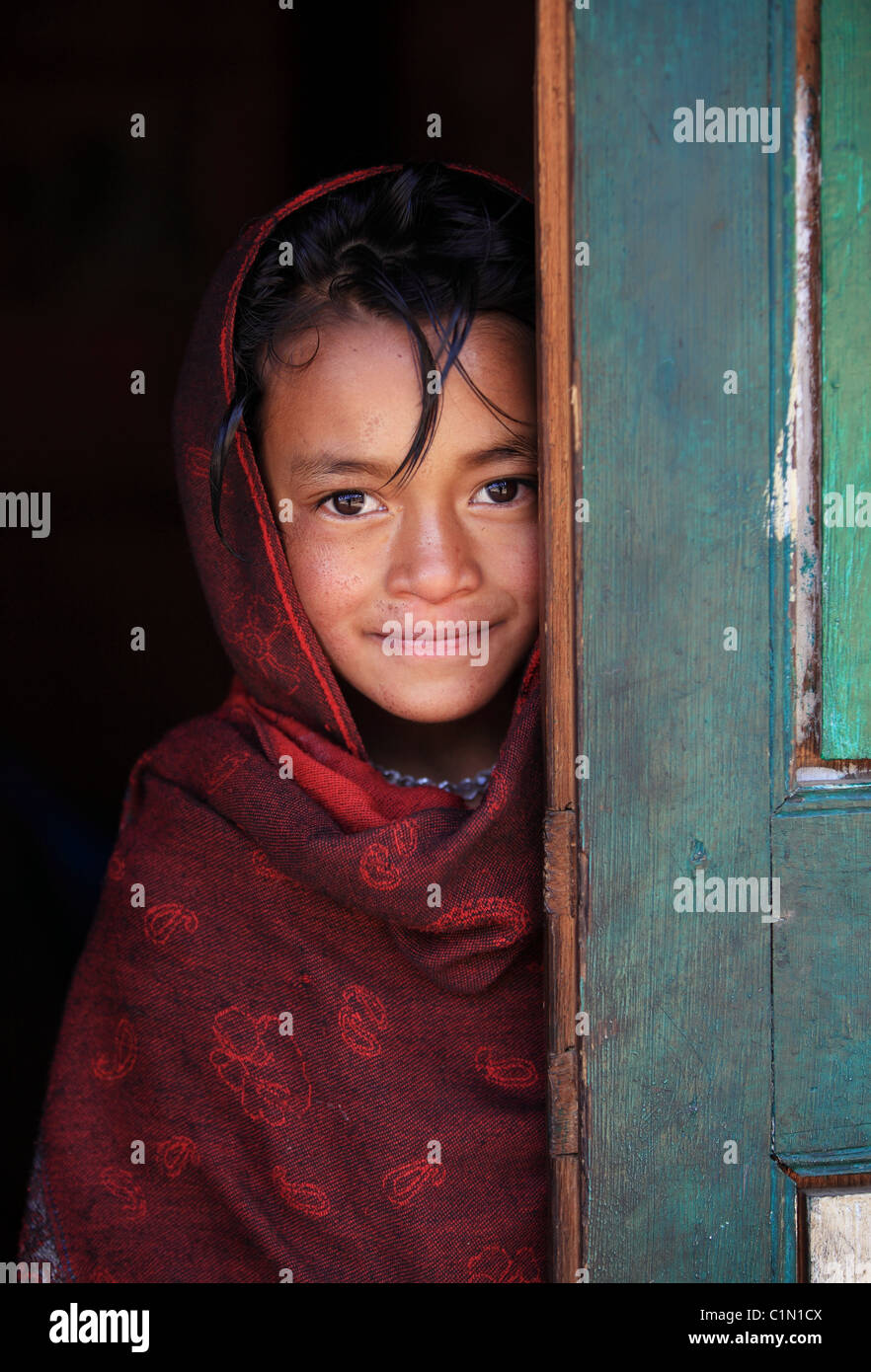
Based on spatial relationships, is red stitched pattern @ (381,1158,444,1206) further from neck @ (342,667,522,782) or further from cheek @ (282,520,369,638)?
cheek @ (282,520,369,638)

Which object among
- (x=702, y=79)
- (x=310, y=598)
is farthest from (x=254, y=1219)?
(x=702, y=79)

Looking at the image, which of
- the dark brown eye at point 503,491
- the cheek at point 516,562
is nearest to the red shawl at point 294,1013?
the cheek at point 516,562

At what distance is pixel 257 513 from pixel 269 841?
0.42 m

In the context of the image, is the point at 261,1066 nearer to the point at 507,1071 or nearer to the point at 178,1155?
the point at 178,1155

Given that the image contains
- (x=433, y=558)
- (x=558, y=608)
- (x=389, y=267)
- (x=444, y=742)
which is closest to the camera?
(x=558, y=608)

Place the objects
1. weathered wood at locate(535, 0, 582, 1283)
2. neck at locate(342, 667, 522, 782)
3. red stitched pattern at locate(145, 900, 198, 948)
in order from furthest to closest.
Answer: neck at locate(342, 667, 522, 782), red stitched pattern at locate(145, 900, 198, 948), weathered wood at locate(535, 0, 582, 1283)

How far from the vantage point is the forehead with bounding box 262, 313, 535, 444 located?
1.24 metres

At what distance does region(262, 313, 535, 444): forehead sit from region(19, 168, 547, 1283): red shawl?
0.29 feet

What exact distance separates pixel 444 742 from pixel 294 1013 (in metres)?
0.46

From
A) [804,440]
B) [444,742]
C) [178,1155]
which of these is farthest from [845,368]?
[178,1155]

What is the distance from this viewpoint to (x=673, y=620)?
1.04 m

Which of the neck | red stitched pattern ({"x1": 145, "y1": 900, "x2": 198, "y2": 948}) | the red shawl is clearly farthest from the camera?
the neck

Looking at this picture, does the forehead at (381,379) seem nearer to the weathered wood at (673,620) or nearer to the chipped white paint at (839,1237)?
the weathered wood at (673,620)

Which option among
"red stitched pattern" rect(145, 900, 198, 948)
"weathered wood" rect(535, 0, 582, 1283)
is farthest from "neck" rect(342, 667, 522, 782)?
"weathered wood" rect(535, 0, 582, 1283)
